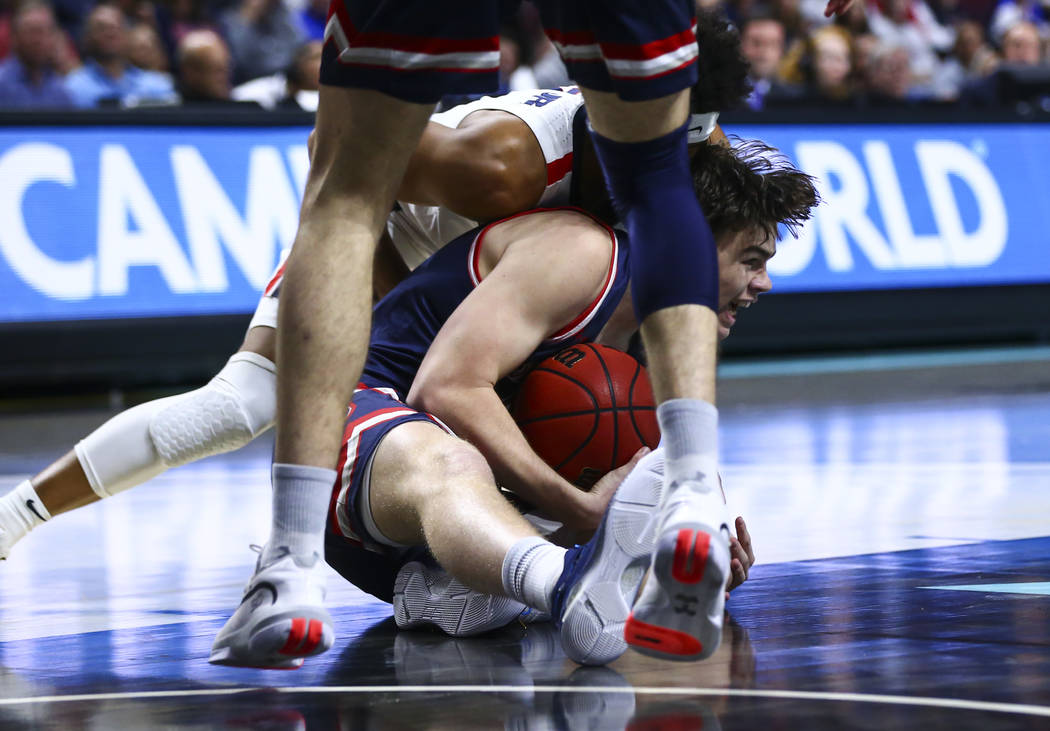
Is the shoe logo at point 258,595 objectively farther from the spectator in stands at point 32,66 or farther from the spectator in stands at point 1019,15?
the spectator in stands at point 1019,15

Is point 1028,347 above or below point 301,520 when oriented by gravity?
above

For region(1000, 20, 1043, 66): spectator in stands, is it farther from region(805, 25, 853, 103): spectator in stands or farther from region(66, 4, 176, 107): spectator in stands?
region(66, 4, 176, 107): spectator in stands

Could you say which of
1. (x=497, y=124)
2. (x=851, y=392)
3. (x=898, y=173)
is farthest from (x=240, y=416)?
(x=898, y=173)

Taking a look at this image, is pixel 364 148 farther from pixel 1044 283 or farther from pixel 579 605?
pixel 1044 283

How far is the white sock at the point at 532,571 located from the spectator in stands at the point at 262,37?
914cm

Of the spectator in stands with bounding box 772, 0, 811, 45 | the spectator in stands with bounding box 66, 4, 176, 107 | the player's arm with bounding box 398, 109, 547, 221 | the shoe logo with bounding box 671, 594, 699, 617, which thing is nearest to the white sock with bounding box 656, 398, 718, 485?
the shoe logo with bounding box 671, 594, 699, 617

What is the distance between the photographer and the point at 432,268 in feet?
12.6

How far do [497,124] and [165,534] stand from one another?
73.2 inches

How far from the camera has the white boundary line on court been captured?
2.52 meters

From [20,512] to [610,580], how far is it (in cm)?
171

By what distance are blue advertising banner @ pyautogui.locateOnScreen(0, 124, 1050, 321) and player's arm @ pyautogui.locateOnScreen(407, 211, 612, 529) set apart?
177 inches

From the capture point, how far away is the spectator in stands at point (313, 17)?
496 inches

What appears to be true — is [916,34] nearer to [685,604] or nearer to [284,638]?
[685,604]

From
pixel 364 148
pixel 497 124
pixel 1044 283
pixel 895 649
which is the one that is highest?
pixel 1044 283
